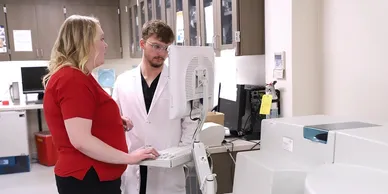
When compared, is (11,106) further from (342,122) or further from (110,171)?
(342,122)

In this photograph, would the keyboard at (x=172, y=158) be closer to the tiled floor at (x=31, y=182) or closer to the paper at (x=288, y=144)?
the paper at (x=288, y=144)

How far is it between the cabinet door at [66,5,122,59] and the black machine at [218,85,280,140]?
328cm

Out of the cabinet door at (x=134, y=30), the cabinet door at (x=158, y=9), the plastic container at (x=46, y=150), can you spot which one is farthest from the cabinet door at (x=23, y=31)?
the cabinet door at (x=158, y=9)

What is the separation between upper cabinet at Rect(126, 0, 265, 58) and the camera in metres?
2.52

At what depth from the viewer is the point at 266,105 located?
234cm

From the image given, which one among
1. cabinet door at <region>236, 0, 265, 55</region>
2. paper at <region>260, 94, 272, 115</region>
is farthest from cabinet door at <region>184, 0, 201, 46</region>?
paper at <region>260, 94, 272, 115</region>

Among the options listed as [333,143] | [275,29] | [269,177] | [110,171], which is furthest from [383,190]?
[275,29]

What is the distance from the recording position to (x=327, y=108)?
7.54ft

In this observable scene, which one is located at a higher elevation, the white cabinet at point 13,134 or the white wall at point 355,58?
the white wall at point 355,58

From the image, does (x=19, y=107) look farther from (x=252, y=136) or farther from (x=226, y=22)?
(x=252, y=136)

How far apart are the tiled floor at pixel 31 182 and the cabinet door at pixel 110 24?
1892 mm

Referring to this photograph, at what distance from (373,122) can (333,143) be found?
0.27m

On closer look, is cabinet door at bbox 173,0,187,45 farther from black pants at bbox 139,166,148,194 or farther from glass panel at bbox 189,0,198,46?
black pants at bbox 139,166,148,194

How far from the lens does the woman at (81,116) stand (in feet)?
4.56
